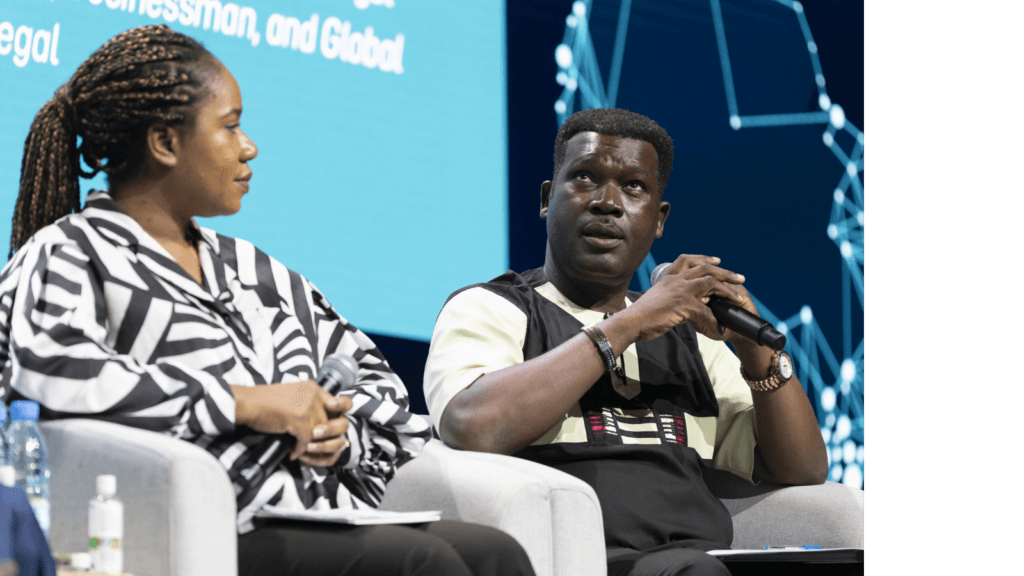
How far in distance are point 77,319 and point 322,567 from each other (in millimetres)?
497

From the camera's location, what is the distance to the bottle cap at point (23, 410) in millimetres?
1362

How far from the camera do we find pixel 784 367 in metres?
2.29

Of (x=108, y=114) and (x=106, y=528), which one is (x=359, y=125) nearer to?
(x=108, y=114)

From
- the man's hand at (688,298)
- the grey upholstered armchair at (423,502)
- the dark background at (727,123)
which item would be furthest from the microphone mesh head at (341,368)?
the dark background at (727,123)

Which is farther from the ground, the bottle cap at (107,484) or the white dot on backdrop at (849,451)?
the bottle cap at (107,484)

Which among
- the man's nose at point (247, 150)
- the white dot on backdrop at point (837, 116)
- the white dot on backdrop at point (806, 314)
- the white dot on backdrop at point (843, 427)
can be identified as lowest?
the white dot on backdrop at point (843, 427)

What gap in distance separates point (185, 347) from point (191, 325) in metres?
0.04

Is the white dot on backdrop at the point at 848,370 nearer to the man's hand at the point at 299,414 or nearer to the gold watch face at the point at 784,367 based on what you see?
the gold watch face at the point at 784,367

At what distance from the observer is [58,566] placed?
4.60 ft

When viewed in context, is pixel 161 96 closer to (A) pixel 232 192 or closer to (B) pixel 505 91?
(A) pixel 232 192

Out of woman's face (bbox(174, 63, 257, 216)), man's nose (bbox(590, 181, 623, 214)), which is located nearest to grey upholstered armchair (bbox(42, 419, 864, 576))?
woman's face (bbox(174, 63, 257, 216))

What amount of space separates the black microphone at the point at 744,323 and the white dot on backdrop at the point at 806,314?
63.7 inches

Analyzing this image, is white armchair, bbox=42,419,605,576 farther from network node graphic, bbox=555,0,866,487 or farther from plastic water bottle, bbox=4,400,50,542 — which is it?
network node graphic, bbox=555,0,866,487

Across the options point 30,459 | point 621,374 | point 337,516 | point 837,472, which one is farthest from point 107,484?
point 837,472
